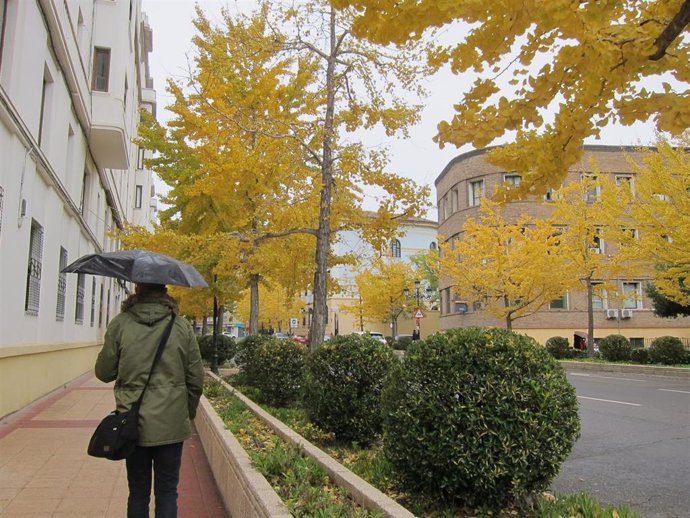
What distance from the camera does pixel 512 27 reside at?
471 centimetres

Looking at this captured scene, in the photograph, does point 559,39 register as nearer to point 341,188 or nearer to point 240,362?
point 341,188

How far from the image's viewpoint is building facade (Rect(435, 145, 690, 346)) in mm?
34000

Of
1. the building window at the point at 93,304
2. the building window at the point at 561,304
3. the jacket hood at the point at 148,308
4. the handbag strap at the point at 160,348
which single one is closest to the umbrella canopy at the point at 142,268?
the jacket hood at the point at 148,308

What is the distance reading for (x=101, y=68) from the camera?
631 inches

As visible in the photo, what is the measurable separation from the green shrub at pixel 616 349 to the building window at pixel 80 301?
19086mm

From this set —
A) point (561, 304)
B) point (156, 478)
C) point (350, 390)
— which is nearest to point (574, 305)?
point (561, 304)

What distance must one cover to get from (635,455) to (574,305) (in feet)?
95.9

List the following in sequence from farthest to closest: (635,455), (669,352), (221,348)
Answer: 1. (669,352)
2. (221,348)
3. (635,455)

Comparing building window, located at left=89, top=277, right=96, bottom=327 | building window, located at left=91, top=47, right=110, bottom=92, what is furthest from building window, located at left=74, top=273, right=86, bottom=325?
building window, located at left=91, top=47, right=110, bottom=92

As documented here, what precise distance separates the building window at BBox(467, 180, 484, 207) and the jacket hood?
1387 inches

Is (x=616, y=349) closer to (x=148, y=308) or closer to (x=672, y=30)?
(x=672, y=30)

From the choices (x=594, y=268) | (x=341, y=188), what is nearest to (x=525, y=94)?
(x=341, y=188)

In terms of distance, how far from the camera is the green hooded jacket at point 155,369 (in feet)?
10.8

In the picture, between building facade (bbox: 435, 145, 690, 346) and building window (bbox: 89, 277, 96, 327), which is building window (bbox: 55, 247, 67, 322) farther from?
building facade (bbox: 435, 145, 690, 346)
